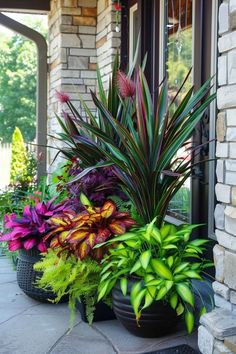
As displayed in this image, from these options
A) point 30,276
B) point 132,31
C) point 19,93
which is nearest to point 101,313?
point 30,276

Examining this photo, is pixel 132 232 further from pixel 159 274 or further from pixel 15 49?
pixel 15 49

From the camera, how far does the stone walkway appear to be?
Answer: 9.02 feet

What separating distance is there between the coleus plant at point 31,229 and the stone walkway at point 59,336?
0.40 meters

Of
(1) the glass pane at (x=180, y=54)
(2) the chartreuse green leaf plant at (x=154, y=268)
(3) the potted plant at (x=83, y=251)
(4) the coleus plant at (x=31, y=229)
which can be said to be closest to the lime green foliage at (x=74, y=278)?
(3) the potted plant at (x=83, y=251)

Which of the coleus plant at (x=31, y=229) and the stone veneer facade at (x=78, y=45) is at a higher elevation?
the stone veneer facade at (x=78, y=45)

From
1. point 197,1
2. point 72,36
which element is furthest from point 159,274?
point 72,36

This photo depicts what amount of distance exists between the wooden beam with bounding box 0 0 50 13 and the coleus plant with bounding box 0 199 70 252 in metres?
3.37

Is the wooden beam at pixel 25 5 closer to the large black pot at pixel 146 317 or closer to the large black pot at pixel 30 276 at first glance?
the large black pot at pixel 30 276

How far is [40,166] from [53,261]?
3.38 meters

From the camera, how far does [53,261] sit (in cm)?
301

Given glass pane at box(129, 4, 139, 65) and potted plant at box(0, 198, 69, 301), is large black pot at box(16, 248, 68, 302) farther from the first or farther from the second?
glass pane at box(129, 4, 139, 65)

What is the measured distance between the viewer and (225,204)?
2.48 meters

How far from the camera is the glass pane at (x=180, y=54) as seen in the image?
3.64 meters

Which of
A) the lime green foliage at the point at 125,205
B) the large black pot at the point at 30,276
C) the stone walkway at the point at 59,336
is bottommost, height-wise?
the stone walkway at the point at 59,336
